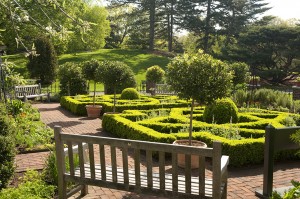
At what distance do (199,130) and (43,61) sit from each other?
1905cm

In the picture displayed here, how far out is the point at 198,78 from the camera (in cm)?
589

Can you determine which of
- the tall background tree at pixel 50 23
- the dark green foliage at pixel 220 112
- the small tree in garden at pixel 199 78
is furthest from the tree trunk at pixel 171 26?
the small tree in garden at pixel 199 78

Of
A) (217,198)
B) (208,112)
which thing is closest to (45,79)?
(208,112)

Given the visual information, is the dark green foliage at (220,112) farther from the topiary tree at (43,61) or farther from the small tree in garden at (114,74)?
the topiary tree at (43,61)

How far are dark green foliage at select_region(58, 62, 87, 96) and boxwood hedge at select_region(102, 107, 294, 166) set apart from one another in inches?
354

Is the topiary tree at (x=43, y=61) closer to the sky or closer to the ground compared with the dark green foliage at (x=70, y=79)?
closer to the sky

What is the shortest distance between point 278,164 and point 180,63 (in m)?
2.99

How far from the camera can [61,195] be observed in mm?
4109

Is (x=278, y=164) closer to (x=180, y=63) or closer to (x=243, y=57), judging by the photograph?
(x=180, y=63)

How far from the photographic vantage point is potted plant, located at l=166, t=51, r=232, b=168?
19.4 ft

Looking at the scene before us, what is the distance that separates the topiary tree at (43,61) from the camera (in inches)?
927

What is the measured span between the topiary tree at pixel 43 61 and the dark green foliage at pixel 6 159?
20.2 metres

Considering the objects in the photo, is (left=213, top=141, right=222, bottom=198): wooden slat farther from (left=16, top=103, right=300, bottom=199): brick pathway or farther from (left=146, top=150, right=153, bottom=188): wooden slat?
(left=16, top=103, right=300, bottom=199): brick pathway

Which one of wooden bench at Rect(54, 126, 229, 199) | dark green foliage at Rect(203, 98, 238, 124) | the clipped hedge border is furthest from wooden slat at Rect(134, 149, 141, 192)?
the clipped hedge border
